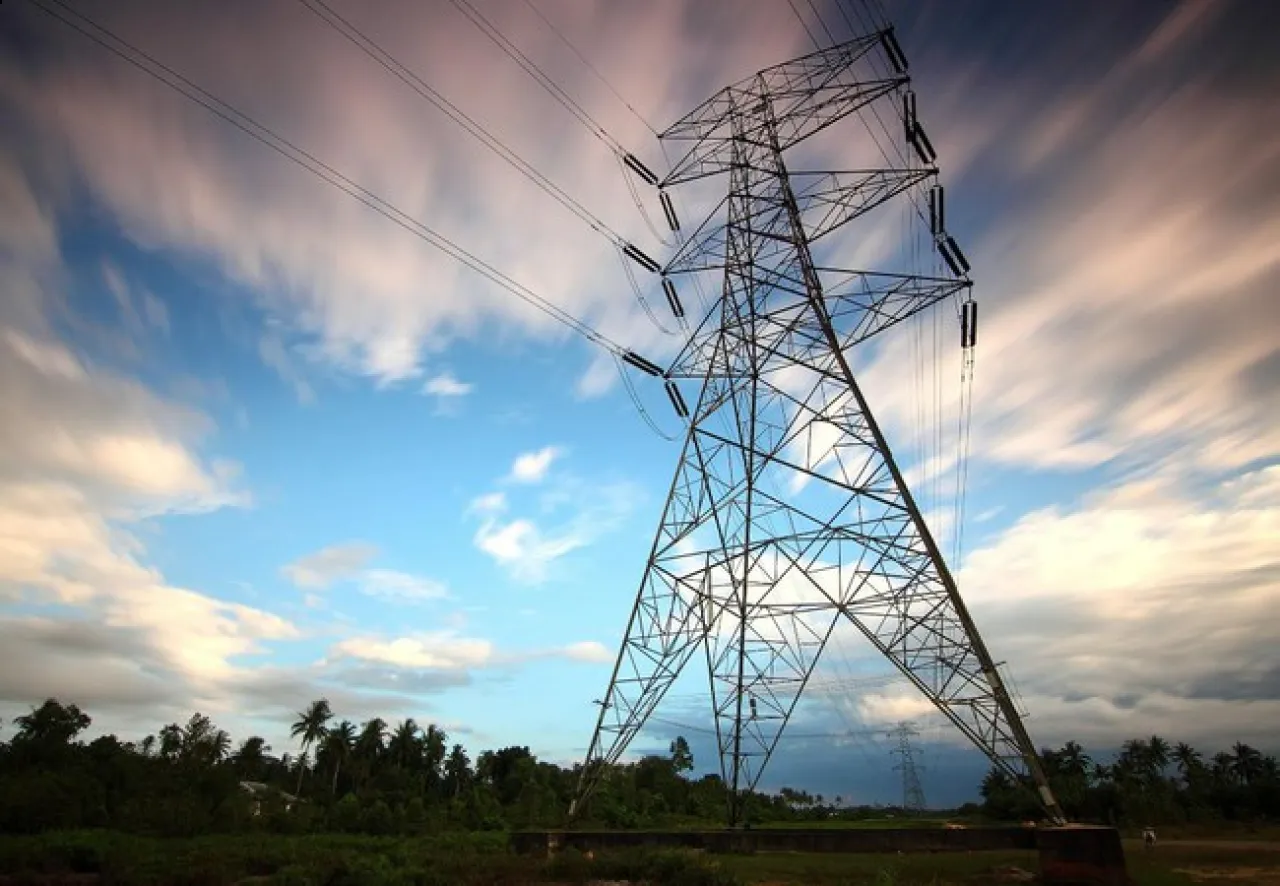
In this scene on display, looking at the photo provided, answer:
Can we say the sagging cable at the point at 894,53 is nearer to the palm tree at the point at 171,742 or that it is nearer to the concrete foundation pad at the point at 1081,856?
the concrete foundation pad at the point at 1081,856

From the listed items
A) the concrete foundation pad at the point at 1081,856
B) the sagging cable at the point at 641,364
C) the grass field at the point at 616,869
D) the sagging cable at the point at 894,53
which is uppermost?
the sagging cable at the point at 894,53

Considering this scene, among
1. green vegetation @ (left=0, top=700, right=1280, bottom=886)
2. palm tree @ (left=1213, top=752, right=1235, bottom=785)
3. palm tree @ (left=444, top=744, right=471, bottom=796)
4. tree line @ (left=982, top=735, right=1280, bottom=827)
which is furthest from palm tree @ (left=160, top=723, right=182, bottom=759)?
palm tree @ (left=1213, top=752, right=1235, bottom=785)

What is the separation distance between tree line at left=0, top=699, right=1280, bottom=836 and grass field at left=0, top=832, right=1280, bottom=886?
2805 millimetres

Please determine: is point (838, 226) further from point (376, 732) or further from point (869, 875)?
point (376, 732)

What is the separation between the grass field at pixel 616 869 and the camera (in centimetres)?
1675

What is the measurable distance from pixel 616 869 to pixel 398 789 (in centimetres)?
6716

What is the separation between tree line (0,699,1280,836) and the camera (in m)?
43.1

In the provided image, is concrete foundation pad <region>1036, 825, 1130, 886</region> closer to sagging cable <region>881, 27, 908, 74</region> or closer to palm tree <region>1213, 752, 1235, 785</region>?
sagging cable <region>881, 27, 908, 74</region>

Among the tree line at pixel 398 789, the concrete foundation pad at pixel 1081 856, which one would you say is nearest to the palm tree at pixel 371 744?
the tree line at pixel 398 789

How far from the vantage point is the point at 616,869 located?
61.0ft

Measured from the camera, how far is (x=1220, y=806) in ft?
197

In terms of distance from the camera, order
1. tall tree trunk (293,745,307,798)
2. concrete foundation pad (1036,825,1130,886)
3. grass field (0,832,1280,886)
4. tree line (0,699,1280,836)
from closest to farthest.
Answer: concrete foundation pad (1036,825,1130,886), grass field (0,832,1280,886), tree line (0,699,1280,836), tall tree trunk (293,745,307,798)

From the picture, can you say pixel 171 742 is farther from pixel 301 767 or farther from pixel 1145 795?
pixel 1145 795

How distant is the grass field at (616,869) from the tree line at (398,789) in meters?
2.81
